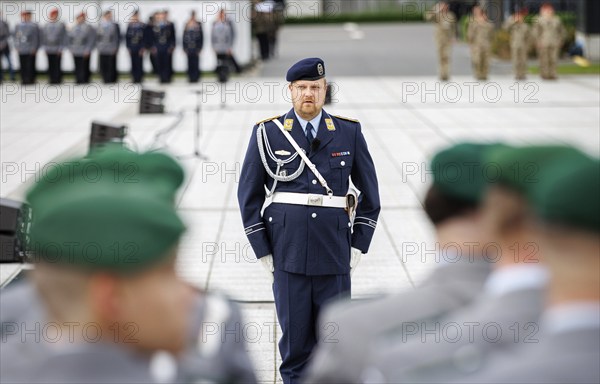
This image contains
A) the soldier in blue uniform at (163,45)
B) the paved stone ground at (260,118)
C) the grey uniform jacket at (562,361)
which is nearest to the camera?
the grey uniform jacket at (562,361)

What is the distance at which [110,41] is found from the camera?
28.5m

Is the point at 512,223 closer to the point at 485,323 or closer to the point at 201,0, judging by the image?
the point at 485,323

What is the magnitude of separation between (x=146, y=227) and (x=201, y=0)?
94.3 ft

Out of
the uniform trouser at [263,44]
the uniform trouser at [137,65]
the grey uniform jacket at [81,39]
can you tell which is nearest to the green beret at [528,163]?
the uniform trouser at [137,65]

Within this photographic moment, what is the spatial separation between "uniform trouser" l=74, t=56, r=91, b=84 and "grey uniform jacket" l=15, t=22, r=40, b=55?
1.38 metres

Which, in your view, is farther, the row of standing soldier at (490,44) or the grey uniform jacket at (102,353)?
the row of standing soldier at (490,44)

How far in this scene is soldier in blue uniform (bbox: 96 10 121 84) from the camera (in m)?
28.2

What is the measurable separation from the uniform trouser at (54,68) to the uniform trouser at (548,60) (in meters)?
12.9

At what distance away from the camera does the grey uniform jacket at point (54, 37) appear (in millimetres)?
28709

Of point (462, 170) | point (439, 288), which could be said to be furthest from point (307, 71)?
point (439, 288)

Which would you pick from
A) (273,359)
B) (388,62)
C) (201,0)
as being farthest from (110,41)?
(273,359)

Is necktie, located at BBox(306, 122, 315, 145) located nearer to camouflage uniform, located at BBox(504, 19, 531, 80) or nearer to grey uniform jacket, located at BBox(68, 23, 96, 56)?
camouflage uniform, located at BBox(504, 19, 531, 80)

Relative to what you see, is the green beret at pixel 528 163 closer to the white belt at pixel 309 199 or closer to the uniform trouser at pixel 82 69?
the white belt at pixel 309 199

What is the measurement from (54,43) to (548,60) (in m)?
13.2
